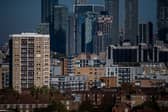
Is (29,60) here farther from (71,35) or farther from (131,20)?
(71,35)

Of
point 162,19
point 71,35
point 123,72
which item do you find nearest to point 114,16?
point 71,35

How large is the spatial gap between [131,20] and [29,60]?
21.2m

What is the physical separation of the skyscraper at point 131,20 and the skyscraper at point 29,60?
19403 mm

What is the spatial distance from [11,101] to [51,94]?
8.08ft

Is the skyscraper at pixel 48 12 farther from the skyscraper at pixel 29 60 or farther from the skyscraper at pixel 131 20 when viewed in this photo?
the skyscraper at pixel 29 60

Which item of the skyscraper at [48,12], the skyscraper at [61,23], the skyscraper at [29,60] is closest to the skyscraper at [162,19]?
the skyscraper at [61,23]

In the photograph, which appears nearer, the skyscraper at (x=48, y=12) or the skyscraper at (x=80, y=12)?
the skyscraper at (x=48, y=12)

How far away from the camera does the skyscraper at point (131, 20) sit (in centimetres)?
5006

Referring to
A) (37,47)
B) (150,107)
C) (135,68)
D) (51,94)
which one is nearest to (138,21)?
(135,68)

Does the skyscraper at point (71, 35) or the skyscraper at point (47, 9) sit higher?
the skyscraper at point (47, 9)

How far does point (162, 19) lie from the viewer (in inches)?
1951

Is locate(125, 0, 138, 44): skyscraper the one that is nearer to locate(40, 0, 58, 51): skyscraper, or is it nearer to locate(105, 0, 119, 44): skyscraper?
locate(105, 0, 119, 44): skyscraper

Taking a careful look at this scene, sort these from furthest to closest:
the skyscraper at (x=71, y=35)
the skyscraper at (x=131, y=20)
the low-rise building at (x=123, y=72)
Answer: the skyscraper at (x=131, y=20) < the skyscraper at (x=71, y=35) < the low-rise building at (x=123, y=72)

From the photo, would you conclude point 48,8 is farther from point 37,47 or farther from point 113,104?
point 113,104
